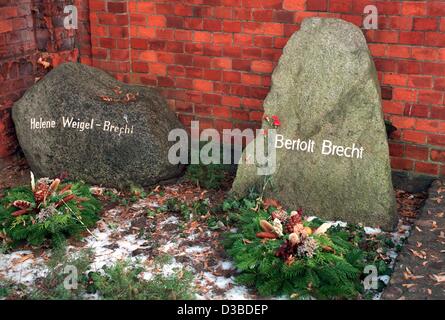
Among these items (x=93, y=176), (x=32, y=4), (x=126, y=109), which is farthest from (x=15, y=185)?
(x=32, y=4)

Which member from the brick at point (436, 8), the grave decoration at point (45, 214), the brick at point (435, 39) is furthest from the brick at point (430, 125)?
the grave decoration at point (45, 214)

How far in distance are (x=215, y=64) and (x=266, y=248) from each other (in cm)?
237

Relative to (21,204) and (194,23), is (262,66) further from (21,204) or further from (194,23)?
(21,204)

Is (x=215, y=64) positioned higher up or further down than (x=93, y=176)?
higher up

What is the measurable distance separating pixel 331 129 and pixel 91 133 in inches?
85.1

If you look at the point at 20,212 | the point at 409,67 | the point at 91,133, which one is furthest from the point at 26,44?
the point at 409,67

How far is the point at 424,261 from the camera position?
12.6ft

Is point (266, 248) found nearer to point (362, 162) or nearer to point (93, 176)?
point (362, 162)

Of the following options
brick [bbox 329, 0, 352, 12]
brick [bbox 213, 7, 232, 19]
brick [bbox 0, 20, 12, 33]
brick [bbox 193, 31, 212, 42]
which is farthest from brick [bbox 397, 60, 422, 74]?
brick [bbox 0, 20, 12, 33]

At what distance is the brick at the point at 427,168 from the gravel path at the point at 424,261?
0.47m

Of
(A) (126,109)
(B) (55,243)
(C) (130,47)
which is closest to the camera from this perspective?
(B) (55,243)

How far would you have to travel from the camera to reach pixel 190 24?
18.6 feet

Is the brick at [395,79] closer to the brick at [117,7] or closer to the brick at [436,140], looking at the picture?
the brick at [436,140]

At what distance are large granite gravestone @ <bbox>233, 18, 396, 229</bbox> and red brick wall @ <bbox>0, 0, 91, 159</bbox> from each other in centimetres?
246
